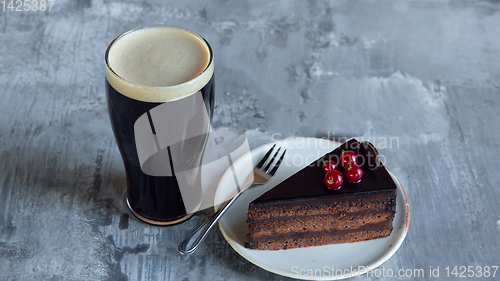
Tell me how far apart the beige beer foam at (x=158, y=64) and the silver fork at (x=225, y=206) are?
0.32 m

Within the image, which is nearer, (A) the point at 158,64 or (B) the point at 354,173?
(A) the point at 158,64

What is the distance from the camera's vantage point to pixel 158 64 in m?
1.04

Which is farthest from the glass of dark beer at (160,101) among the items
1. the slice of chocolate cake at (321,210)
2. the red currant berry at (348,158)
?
the red currant berry at (348,158)

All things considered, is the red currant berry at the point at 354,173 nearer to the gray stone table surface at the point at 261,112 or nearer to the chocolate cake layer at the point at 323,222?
the chocolate cake layer at the point at 323,222

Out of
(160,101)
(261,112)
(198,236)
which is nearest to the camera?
(160,101)

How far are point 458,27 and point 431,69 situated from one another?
0.35 m

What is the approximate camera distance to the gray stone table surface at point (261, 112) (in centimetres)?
119

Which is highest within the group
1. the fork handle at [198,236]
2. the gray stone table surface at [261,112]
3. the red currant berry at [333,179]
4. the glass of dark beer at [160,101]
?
the glass of dark beer at [160,101]

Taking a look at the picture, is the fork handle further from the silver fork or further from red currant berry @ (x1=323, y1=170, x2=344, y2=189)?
red currant berry @ (x1=323, y1=170, x2=344, y2=189)

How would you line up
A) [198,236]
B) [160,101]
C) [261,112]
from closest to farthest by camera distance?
[160,101], [198,236], [261,112]

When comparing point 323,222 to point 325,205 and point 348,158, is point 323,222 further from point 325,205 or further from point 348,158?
point 348,158

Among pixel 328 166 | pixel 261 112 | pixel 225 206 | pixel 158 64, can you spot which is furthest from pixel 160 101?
pixel 261 112

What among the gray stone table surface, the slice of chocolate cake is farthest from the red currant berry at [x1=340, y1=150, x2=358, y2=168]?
the gray stone table surface

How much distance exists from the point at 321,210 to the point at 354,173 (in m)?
0.12
